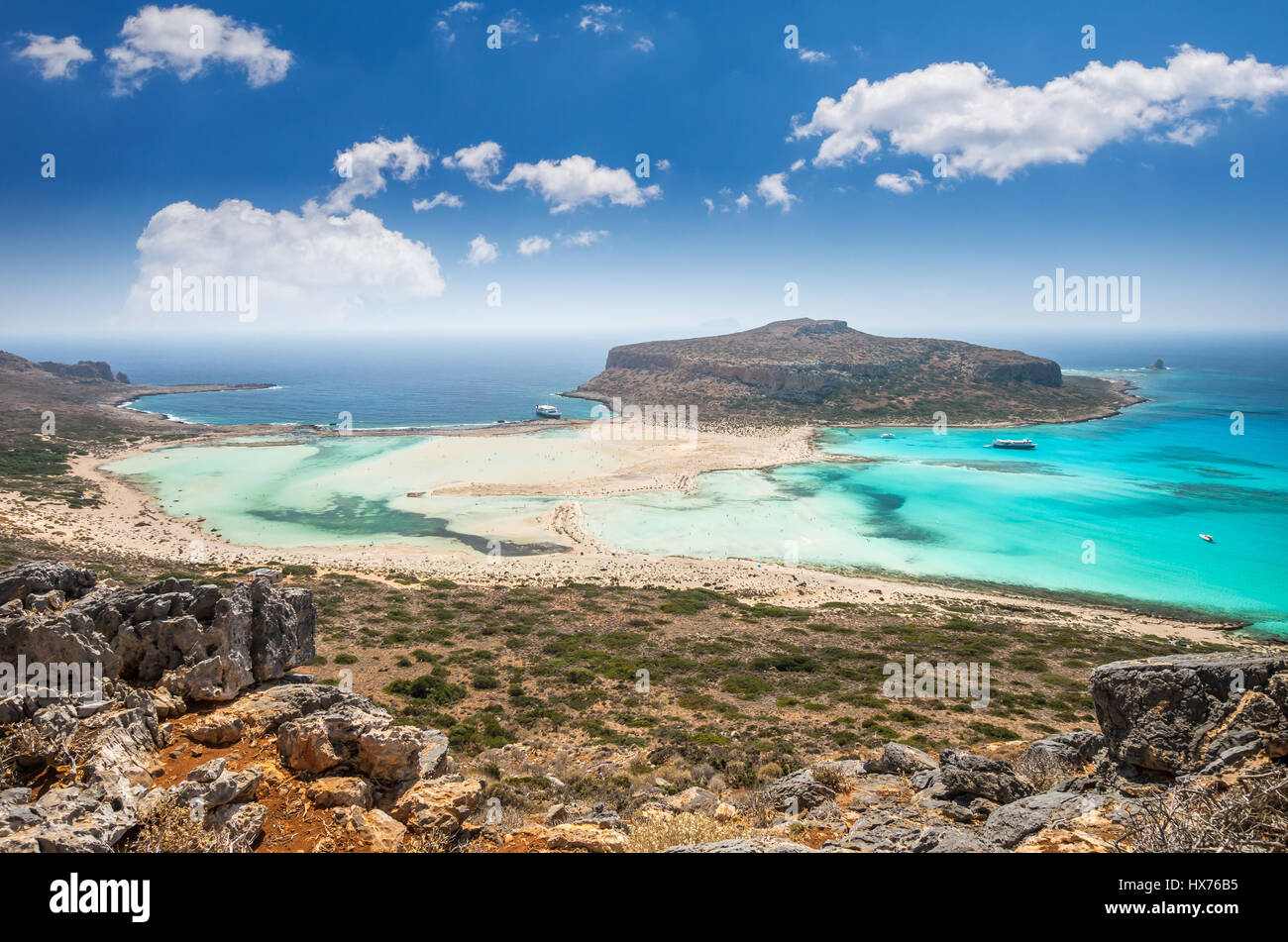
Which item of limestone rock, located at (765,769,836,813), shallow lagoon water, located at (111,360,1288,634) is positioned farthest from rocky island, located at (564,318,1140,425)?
limestone rock, located at (765,769,836,813)

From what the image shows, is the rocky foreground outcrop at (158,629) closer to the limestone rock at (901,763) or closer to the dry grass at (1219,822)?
the limestone rock at (901,763)

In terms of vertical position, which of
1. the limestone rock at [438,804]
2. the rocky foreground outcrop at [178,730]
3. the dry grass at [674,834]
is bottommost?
the dry grass at [674,834]

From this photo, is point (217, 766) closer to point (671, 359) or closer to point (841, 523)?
point (841, 523)

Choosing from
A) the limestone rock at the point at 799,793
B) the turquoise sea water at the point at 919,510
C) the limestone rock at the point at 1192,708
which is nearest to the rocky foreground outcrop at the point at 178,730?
the limestone rock at the point at 799,793

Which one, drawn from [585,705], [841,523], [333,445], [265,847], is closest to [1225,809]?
[265,847]

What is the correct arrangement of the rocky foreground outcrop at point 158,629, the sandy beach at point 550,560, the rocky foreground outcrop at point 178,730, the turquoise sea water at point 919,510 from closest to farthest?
the rocky foreground outcrop at point 178,730 < the rocky foreground outcrop at point 158,629 < the sandy beach at point 550,560 < the turquoise sea water at point 919,510

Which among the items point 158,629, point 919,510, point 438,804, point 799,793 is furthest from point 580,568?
point 919,510

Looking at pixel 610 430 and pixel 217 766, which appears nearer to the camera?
pixel 217 766
